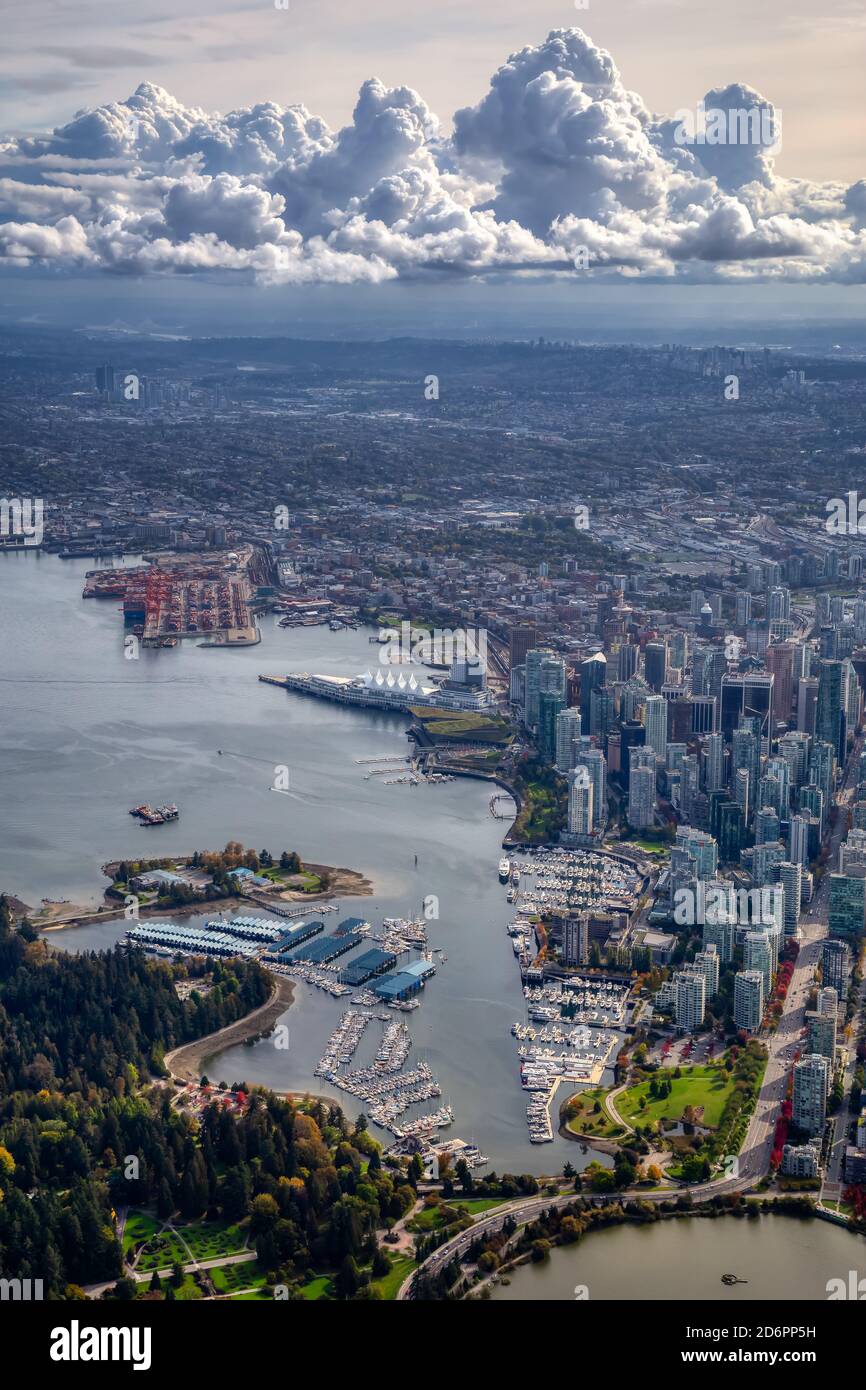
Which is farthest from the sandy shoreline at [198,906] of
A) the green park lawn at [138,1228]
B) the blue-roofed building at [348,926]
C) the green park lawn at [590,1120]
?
the green park lawn at [138,1228]

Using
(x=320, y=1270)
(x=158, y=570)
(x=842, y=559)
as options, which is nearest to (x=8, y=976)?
(x=320, y=1270)

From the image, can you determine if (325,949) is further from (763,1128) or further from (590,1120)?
(763,1128)

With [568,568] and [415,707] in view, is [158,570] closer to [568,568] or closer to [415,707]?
[568,568]

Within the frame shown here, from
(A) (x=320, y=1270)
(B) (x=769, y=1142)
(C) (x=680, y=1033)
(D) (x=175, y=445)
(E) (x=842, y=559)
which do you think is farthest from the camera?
(D) (x=175, y=445)

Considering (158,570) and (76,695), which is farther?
(158,570)

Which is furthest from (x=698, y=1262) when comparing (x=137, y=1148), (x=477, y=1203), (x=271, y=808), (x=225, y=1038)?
(x=271, y=808)

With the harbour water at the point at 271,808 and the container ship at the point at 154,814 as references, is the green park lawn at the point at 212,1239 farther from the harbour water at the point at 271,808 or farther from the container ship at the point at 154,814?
the container ship at the point at 154,814

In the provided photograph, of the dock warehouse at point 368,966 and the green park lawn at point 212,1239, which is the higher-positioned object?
the dock warehouse at point 368,966

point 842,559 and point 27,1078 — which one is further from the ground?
point 842,559
